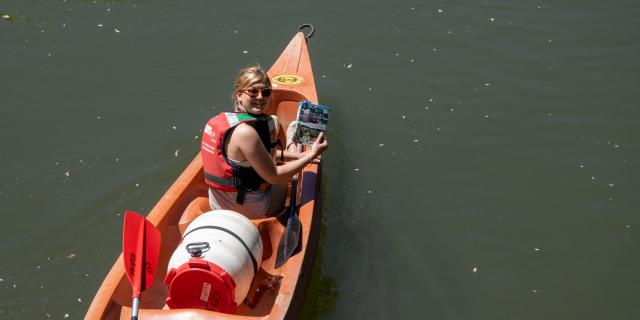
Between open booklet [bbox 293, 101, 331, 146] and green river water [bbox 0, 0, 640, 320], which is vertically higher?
open booklet [bbox 293, 101, 331, 146]

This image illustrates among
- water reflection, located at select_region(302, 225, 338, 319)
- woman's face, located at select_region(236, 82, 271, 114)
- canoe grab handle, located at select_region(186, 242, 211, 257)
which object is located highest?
woman's face, located at select_region(236, 82, 271, 114)

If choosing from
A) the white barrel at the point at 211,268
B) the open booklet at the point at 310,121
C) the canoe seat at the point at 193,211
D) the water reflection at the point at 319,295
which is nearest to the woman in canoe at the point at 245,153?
the canoe seat at the point at 193,211

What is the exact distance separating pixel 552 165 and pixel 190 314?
3.78 metres

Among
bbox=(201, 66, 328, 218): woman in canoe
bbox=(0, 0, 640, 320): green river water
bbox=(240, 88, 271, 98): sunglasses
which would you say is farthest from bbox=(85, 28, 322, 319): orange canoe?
bbox=(240, 88, 271, 98): sunglasses

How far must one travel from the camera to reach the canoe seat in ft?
12.5

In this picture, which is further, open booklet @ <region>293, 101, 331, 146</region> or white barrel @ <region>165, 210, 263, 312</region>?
open booklet @ <region>293, 101, 331, 146</region>

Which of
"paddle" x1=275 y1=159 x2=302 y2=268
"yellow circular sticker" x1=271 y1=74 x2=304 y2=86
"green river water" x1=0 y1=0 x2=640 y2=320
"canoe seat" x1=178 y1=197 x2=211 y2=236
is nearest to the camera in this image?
"paddle" x1=275 y1=159 x2=302 y2=268

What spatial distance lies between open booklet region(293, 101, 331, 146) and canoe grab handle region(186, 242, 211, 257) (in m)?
1.48

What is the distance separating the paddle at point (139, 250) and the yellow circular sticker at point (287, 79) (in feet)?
8.05

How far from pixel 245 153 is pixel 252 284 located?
2.64 ft

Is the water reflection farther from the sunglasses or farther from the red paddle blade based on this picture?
the sunglasses

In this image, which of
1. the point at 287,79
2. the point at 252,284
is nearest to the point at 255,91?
the point at 252,284

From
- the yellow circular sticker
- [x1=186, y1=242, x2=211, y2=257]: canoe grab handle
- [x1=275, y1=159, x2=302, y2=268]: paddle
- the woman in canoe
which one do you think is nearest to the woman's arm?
the woman in canoe

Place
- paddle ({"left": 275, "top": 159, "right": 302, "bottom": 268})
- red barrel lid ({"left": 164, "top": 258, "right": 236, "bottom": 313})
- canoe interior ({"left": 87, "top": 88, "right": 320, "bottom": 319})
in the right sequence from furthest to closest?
1. paddle ({"left": 275, "top": 159, "right": 302, "bottom": 268})
2. canoe interior ({"left": 87, "top": 88, "right": 320, "bottom": 319})
3. red barrel lid ({"left": 164, "top": 258, "right": 236, "bottom": 313})
